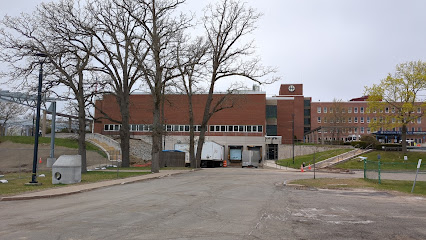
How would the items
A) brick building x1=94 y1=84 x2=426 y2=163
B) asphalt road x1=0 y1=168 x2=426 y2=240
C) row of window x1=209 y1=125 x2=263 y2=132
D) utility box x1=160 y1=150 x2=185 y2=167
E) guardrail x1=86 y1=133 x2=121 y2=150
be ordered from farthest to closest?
row of window x1=209 y1=125 x2=263 y2=132, brick building x1=94 y1=84 x2=426 y2=163, guardrail x1=86 y1=133 x2=121 y2=150, utility box x1=160 y1=150 x2=185 y2=167, asphalt road x1=0 y1=168 x2=426 y2=240

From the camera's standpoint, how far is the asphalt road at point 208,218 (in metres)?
7.57

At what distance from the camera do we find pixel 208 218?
30.8 ft

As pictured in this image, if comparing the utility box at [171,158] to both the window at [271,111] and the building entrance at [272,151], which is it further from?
the window at [271,111]

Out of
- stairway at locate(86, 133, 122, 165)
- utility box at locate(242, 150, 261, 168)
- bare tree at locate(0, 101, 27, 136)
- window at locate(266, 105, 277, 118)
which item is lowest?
utility box at locate(242, 150, 261, 168)

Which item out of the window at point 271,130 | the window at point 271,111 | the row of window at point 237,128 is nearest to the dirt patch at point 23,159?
the row of window at point 237,128

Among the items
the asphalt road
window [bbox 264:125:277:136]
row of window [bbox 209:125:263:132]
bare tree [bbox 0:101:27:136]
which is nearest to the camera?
the asphalt road

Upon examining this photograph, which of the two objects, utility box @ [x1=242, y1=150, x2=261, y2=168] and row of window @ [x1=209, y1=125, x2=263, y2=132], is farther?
row of window @ [x1=209, y1=125, x2=263, y2=132]

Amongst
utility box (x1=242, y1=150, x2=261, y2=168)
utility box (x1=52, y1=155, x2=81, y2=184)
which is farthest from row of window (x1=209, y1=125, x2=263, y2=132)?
utility box (x1=52, y1=155, x2=81, y2=184)

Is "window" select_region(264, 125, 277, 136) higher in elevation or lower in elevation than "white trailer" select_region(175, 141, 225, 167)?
higher

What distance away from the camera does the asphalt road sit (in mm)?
7570

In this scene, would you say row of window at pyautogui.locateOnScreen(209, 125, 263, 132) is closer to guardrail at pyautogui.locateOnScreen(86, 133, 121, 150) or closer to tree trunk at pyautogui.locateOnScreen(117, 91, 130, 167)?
guardrail at pyautogui.locateOnScreen(86, 133, 121, 150)

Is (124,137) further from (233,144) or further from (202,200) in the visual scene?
(233,144)

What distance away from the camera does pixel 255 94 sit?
7238 cm

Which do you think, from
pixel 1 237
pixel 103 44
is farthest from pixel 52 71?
pixel 1 237
